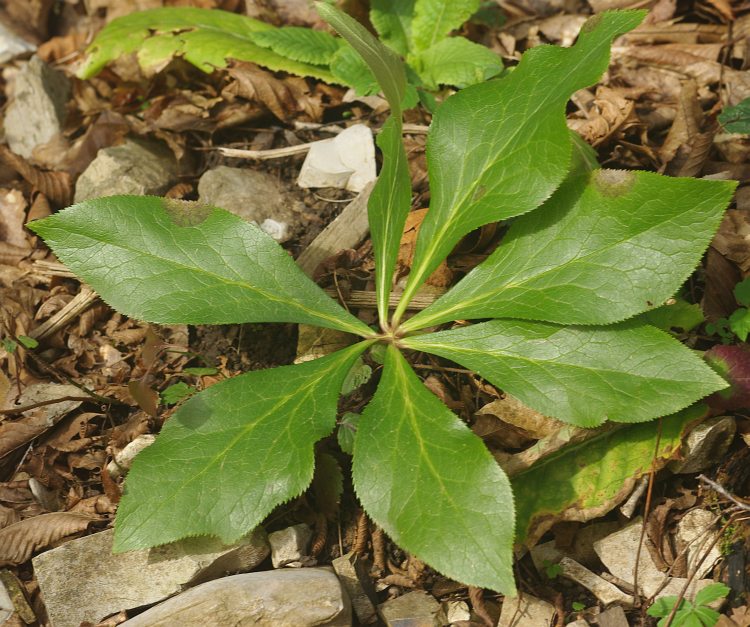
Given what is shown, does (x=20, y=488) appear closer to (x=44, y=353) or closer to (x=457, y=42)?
(x=44, y=353)

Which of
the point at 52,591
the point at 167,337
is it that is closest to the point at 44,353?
the point at 167,337

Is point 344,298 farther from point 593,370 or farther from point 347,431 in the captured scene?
point 593,370

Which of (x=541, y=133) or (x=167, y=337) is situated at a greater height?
(x=541, y=133)

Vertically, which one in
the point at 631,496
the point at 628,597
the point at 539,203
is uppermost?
the point at 539,203

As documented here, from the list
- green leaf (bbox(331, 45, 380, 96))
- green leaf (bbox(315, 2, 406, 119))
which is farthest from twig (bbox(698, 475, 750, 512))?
green leaf (bbox(331, 45, 380, 96))

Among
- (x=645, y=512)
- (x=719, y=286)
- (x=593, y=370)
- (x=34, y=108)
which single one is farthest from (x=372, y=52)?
(x=34, y=108)

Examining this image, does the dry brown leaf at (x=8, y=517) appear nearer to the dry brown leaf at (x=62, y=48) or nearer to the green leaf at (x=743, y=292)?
the green leaf at (x=743, y=292)

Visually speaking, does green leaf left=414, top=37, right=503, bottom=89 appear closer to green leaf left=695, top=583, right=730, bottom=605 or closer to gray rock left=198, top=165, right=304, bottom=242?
gray rock left=198, top=165, right=304, bottom=242
